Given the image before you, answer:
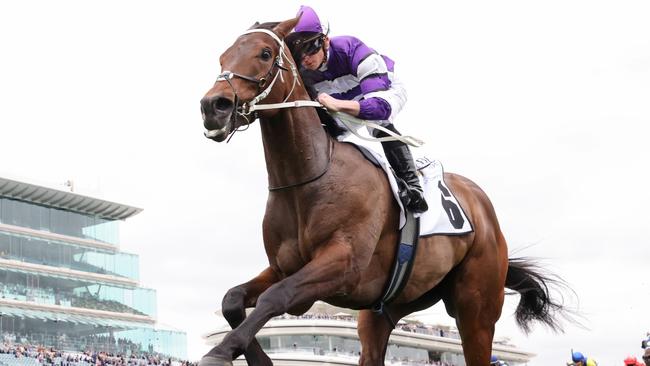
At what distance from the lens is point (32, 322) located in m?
61.9

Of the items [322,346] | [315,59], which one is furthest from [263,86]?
[322,346]

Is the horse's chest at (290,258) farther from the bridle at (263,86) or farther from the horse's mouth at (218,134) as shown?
the horse's mouth at (218,134)

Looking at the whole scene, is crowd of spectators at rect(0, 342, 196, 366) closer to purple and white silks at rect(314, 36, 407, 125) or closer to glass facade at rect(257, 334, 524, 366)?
glass facade at rect(257, 334, 524, 366)

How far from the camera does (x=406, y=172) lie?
6.69 metres

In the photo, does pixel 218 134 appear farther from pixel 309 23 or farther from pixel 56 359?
pixel 56 359

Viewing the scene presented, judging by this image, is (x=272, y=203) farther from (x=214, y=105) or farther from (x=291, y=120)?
(x=214, y=105)

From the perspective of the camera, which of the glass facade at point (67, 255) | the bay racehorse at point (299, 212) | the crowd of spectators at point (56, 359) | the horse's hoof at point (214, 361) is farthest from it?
the glass facade at point (67, 255)

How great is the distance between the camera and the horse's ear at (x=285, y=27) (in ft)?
20.0

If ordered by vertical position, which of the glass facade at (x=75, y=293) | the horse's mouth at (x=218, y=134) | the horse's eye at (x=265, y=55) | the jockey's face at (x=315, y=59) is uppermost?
the glass facade at (x=75, y=293)

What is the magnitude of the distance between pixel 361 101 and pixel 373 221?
867 mm

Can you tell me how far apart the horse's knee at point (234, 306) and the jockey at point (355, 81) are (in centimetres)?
133

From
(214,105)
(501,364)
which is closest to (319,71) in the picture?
(214,105)

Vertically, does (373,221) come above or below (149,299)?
below

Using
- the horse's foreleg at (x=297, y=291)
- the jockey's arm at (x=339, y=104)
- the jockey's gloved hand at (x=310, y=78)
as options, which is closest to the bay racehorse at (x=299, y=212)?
the horse's foreleg at (x=297, y=291)
